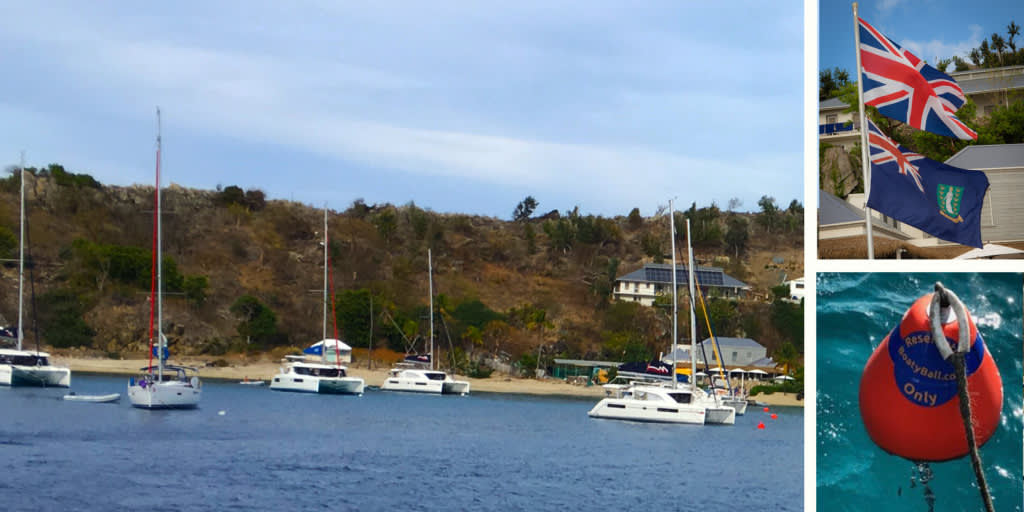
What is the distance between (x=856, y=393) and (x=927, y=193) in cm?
132

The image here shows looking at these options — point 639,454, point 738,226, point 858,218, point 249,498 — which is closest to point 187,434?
point 249,498

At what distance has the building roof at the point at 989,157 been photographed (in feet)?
20.7

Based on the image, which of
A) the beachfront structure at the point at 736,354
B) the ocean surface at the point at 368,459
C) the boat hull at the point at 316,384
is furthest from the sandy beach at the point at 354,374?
the ocean surface at the point at 368,459

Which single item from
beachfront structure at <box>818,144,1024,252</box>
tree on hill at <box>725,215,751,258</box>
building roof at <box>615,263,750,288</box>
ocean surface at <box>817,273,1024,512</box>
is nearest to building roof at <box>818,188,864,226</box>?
beachfront structure at <box>818,144,1024,252</box>

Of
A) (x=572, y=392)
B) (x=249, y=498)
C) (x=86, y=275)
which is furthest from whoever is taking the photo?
(x=86, y=275)

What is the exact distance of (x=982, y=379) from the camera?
5.43m

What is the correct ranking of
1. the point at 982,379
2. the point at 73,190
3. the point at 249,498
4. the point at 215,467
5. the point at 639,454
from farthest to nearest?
the point at 73,190
the point at 639,454
the point at 215,467
the point at 249,498
the point at 982,379

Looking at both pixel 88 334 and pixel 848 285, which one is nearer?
pixel 848 285

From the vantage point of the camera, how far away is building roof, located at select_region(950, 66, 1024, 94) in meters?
8.41

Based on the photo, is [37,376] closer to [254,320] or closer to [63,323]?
[63,323]

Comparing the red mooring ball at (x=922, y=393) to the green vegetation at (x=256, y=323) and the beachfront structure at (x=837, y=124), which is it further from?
the green vegetation at (x=256, y=323)

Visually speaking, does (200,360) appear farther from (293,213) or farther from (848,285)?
(848,285)

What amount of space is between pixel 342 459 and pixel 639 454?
28.8 feet

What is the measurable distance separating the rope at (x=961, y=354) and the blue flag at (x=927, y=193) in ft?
2.77
